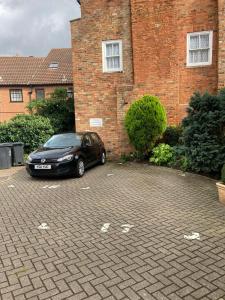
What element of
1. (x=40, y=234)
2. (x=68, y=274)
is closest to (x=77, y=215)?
(x=40, y=234)

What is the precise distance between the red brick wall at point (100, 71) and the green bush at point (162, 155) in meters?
2.19

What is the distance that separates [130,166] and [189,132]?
3.07m

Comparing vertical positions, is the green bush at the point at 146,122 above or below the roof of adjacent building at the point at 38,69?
below

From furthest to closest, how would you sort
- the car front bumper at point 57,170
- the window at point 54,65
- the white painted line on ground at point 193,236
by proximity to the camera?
the window at point 54,65, the car front bumper at point 57,170, the white painted line on ground at point 193,236

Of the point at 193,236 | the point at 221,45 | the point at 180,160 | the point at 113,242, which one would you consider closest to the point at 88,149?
the point at 180,160

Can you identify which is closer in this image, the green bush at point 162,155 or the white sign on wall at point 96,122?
the green bush at point 162,155

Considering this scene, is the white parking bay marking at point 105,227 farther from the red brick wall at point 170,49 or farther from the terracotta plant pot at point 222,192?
the red brick wall at point 170,49

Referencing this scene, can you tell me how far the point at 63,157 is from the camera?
9164 mm

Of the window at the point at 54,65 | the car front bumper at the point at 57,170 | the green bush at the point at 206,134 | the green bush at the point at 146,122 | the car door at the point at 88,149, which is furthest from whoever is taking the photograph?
the window at the point at 54,65

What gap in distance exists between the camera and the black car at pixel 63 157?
9141mm

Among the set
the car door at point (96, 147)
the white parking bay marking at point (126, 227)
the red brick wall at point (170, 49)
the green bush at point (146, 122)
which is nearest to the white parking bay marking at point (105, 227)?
the white parking bay marking at point (126, 227)

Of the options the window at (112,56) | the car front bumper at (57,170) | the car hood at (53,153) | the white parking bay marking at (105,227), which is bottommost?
the white parking bay marking at (105,227)

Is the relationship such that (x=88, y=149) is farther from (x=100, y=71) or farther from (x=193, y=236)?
(x=193, y=236)

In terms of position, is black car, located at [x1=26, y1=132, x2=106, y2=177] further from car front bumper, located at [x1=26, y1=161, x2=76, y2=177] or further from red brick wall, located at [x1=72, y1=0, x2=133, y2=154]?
red brick wall, located at [x1=72, y1=0, x2=133, y2=154]
